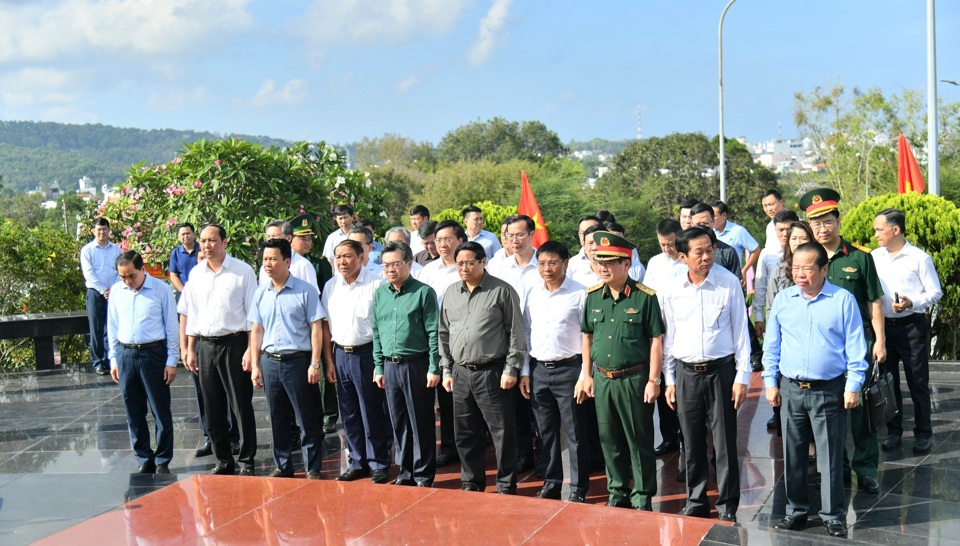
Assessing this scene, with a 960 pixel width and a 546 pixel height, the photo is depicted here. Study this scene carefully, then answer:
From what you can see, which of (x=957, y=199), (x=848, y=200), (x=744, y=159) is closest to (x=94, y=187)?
(x=744, y=159)

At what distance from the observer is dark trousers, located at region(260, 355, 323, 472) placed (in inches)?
237

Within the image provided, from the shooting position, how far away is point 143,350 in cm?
633

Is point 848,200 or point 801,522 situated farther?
point 848,200

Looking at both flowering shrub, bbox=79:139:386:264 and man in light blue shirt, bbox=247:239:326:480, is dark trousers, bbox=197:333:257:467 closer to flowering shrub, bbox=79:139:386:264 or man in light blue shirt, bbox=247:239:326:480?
man in light blue shirt, bbox=247:239:326:480

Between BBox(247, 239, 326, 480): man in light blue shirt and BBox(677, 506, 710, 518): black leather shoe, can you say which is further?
BBox(247, 239, 326, 480): man in light blue shirt

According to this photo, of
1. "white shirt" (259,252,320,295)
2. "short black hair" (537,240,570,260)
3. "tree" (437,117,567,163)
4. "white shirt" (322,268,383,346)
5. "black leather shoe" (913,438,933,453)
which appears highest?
"tree" (437,117,567,163)

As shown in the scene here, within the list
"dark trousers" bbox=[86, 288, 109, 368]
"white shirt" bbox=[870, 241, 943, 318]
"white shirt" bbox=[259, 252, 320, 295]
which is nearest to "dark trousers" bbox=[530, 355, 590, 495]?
"white shirt" bbox=[870, 241, 943, 318]

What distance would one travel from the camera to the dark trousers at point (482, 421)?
5.47 m

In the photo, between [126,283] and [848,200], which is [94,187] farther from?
[126,283]

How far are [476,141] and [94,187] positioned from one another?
43.5 m

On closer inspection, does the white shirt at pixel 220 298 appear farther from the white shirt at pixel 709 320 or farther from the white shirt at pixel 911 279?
the white shirt at pixel 911 279

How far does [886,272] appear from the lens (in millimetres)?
6109

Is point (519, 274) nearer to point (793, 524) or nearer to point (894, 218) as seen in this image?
point (894, 218)

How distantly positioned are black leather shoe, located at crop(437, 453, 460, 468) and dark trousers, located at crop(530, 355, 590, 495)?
1070mm
